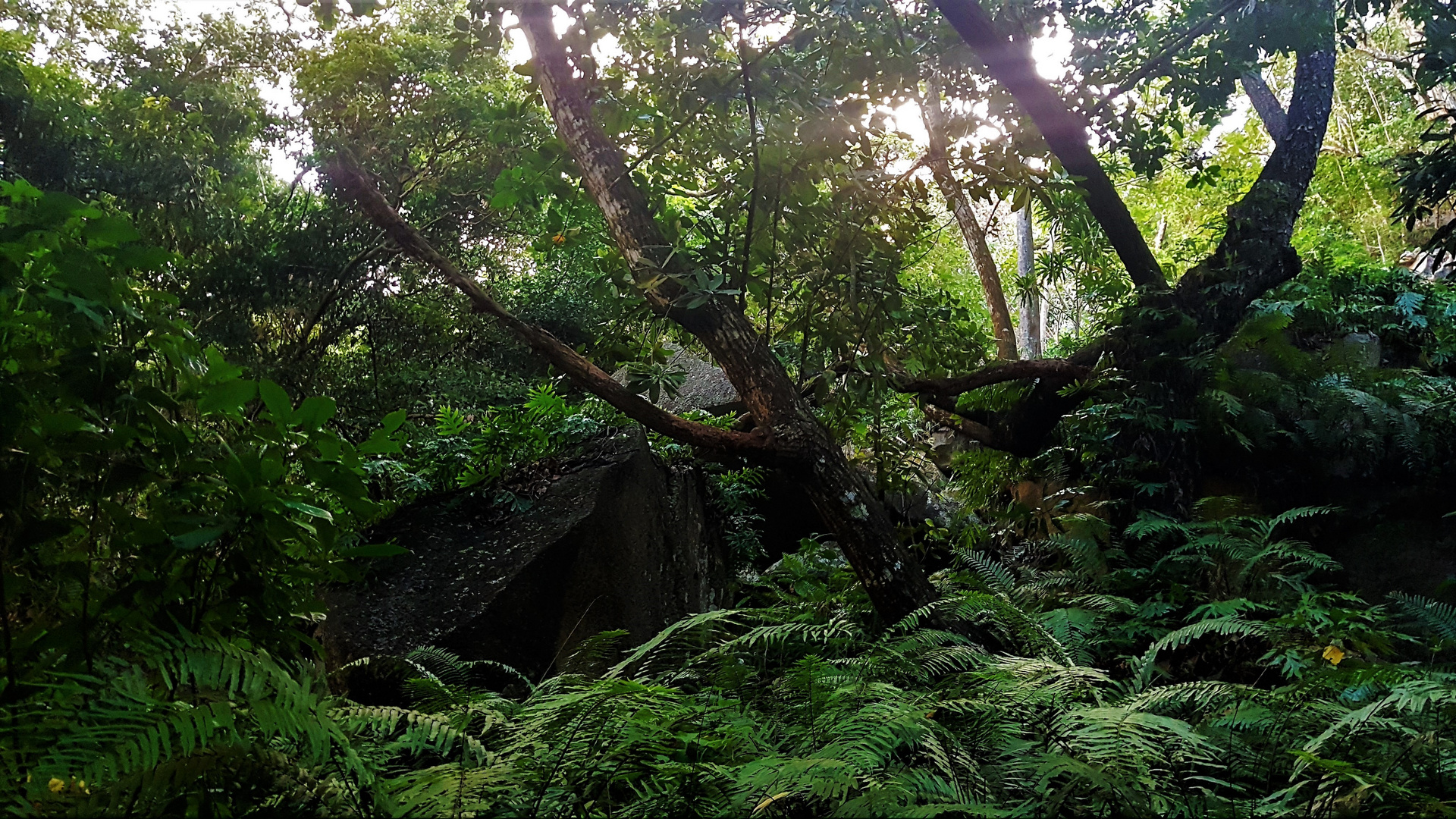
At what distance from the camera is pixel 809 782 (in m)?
1.54

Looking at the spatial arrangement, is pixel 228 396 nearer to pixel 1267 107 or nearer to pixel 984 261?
pixel 1267 107

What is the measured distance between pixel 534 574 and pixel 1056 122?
4.02 metres

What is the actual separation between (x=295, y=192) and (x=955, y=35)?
6906 millimetres

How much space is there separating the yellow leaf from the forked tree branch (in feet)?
6.58

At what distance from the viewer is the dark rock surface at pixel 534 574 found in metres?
3.71

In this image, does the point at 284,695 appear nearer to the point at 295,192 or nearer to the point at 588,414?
the point at 588,414

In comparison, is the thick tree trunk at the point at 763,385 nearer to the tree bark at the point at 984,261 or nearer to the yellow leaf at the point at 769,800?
the yellow leaf at the point at 769,800

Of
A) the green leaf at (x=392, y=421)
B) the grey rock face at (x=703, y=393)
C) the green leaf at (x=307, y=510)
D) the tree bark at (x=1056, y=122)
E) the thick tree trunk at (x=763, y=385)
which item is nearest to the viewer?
the green leaf at (x=307, y=510)

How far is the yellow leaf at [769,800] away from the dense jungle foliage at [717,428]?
1cm

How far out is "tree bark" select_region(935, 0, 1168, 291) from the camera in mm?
4945

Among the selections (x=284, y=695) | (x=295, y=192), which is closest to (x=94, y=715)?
(x=284, y=695)

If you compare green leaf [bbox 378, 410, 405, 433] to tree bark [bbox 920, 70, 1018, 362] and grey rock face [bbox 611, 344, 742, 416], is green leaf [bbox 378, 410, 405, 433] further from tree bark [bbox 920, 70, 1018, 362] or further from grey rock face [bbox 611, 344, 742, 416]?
tree bark [bbox 920, 70, 1018, 362]

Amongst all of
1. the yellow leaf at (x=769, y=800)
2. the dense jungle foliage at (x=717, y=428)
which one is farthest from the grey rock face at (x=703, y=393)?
the yellow leaf at (x=769, y=800)

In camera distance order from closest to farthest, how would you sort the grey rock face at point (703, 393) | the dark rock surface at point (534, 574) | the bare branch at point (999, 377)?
1. the dark rock surface at point (534, 574)
2. the bare branch at point (999, 377)
3. the grey rock face at point (703, 393)
